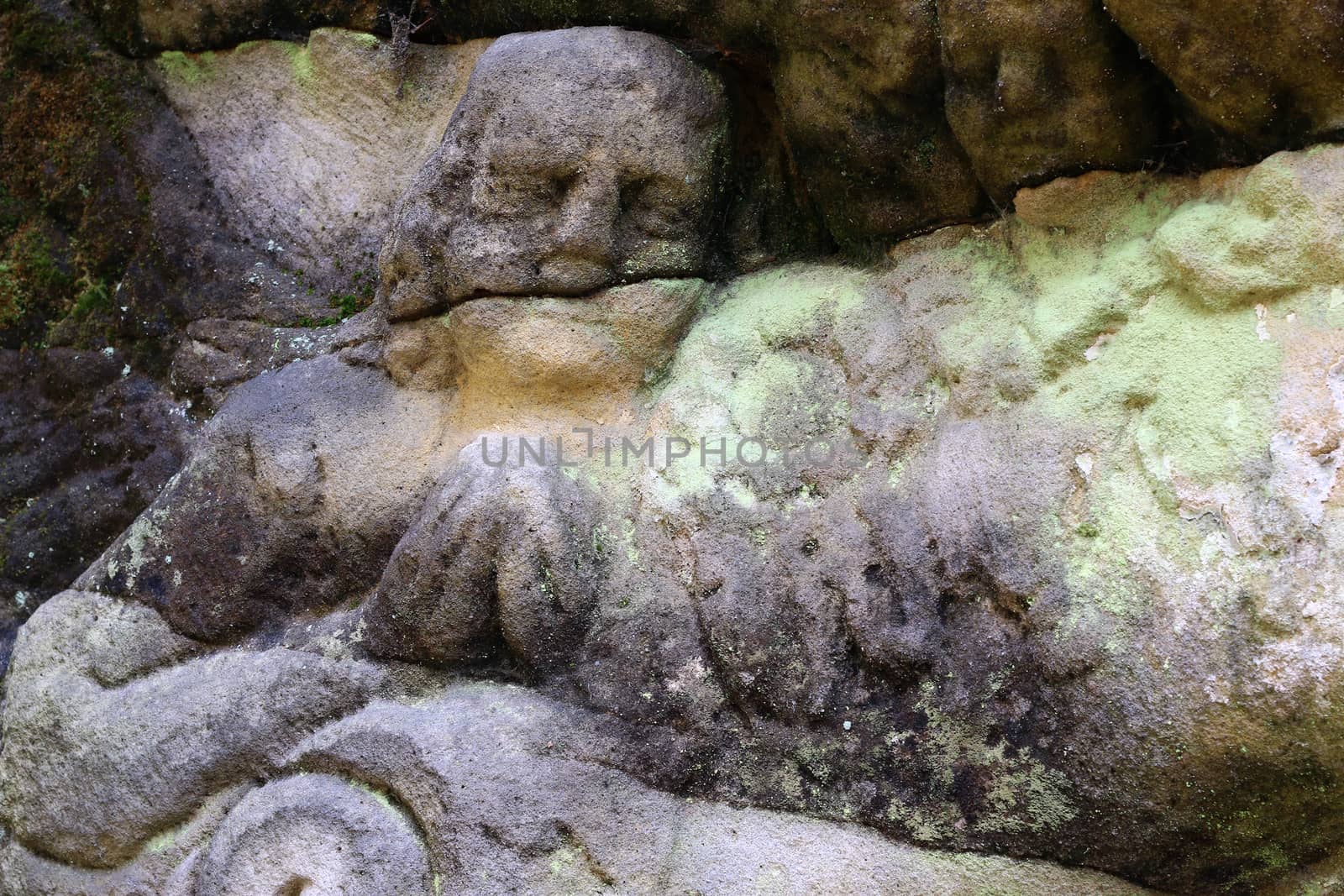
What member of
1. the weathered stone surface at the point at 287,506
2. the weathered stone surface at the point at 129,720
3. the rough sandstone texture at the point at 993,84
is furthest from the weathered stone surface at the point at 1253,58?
the weathered stone surface at the point at 129,720

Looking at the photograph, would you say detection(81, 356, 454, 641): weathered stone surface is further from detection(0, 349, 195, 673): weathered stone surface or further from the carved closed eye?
the carved closed eye

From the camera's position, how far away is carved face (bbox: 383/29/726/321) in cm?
206

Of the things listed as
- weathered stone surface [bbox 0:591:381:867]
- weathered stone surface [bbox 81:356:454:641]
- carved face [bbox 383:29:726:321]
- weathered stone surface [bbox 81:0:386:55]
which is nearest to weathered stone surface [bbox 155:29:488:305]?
weathered stone surface [bbox 81:0:386:55]

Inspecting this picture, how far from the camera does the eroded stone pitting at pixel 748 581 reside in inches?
64.9

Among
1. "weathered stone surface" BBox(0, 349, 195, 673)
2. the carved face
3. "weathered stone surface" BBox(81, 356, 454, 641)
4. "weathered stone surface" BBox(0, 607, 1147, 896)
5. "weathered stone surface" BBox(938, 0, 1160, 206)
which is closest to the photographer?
"weathered stone surface" BBox(938, 0, 1160, 206)

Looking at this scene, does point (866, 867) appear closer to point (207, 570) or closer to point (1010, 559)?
point (1010, 559)

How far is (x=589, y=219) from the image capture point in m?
2.06

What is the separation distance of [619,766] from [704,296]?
31.2 inches

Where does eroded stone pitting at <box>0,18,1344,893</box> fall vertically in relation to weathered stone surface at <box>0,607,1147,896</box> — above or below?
above

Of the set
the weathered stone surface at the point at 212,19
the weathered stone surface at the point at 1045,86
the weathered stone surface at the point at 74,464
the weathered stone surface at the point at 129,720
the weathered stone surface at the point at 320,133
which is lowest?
the weathered stone surface at the point at 129,720

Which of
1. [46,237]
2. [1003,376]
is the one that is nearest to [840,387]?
[1003,376]

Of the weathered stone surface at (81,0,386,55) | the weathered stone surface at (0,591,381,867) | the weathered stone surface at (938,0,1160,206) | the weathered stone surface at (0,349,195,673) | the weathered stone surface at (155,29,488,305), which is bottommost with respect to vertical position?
the weathered stone surface at (0,591,381,867)

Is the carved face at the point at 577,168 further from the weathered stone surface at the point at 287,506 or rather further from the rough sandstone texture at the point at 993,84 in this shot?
the weathered stone surface at the point at 287,506

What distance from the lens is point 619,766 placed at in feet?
6.35
